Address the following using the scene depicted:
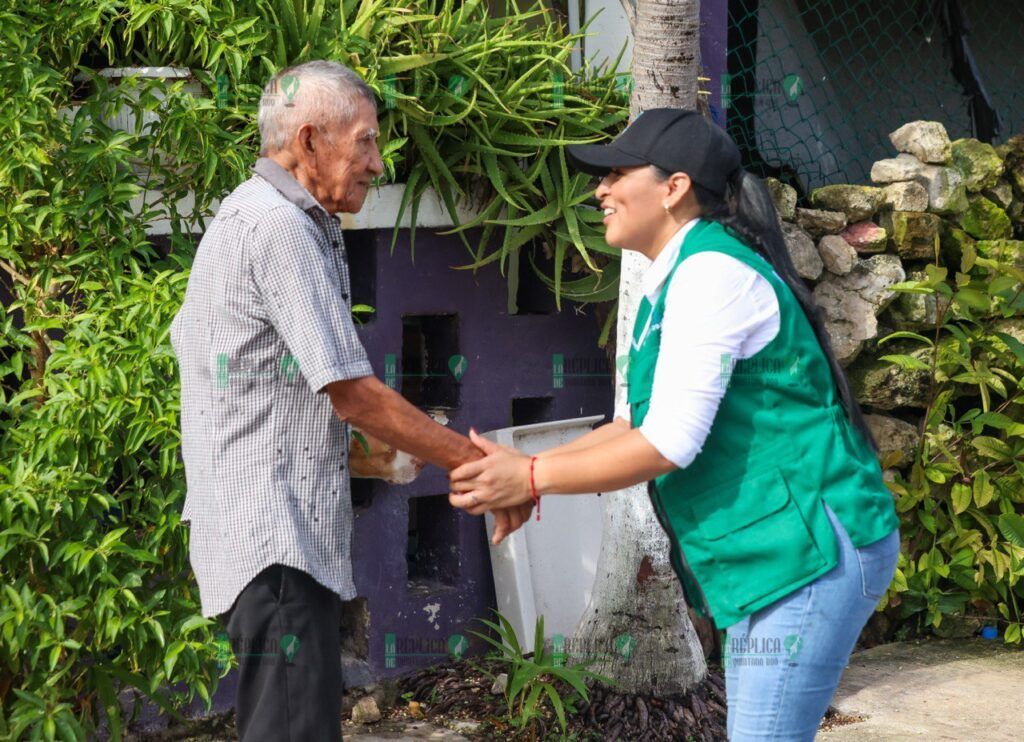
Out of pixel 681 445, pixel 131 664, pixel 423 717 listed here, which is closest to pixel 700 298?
pixel 681 445

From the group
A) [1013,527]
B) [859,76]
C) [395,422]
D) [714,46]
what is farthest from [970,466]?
[395,422]

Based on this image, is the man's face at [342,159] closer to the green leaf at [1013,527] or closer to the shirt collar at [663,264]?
the shirt collar at [663,264]

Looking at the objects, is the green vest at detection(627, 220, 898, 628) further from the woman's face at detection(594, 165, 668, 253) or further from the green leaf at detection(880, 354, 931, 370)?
the green leaf at detection(880, 354, 931, 370)

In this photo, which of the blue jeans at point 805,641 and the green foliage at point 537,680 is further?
the green foliage at point 537,680

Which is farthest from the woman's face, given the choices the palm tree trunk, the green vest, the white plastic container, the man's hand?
A: the white plastic container

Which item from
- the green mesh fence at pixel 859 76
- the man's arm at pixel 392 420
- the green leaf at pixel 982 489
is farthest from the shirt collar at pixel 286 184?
the green mesh fence at pixel 859 76

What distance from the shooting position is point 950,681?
17.5 feet

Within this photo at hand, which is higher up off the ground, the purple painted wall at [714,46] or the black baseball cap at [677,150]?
the purple painted wall at [714,46]

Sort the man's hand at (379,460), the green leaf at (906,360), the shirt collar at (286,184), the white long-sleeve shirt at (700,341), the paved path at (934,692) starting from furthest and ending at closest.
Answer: the green leaf at (906,360) < the paved path at (934,692) < the man's hand at (379,460) < the shirt collar at (286,184) < the white long-sleeve shirt at (700,341)

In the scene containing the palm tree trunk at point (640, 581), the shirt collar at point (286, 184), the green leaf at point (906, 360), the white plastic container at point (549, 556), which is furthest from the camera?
the green leaf at point (906, 360)

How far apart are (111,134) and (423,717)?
2.32 metres

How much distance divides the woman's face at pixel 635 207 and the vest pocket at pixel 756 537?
1.78 ft

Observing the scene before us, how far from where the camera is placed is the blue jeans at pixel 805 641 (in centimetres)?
259

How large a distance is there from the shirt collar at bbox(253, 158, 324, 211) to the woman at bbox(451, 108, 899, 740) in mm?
650
